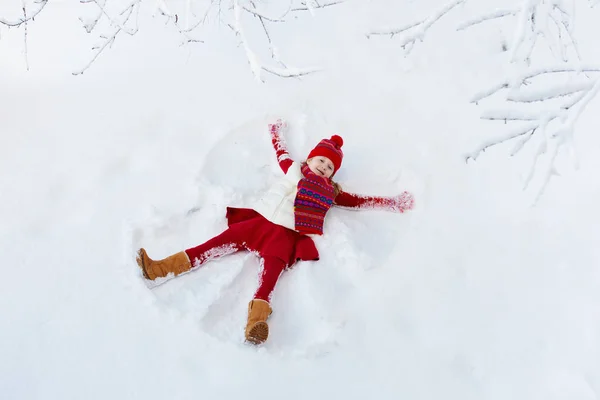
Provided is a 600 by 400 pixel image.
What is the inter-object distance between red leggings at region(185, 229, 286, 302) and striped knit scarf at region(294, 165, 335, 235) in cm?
27

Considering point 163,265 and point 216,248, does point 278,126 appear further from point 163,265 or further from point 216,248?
point 163,265

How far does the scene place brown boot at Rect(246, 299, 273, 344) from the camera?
8.00 feet

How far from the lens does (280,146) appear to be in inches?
128

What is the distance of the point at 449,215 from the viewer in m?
3.03

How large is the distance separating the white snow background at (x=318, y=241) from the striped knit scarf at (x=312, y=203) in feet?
0.41

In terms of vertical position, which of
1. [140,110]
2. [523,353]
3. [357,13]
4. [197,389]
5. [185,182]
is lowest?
[523,353]

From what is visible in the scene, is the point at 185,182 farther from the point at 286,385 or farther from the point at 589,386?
the point at 589,386

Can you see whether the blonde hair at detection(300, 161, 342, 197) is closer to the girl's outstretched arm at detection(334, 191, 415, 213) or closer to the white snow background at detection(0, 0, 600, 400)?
the girl's outstretched arm at detection(334, 191, 415, 213)

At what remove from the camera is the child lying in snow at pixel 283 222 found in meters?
2.68

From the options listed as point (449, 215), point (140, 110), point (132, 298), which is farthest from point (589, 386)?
point (140, 110)

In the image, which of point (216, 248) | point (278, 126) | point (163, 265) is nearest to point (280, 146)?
point (278, 126)

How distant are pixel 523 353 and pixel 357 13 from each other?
9.62ft

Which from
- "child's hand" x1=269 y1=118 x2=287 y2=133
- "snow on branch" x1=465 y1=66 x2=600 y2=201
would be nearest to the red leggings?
"child's hand" x1=269 y1=118 x2=287 y2=133

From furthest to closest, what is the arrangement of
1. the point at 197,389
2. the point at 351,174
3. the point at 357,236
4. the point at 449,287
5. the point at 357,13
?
the point at 357,13
the point at 351,174
the point at 357,236
the point at 449,287
the point at 197,389
